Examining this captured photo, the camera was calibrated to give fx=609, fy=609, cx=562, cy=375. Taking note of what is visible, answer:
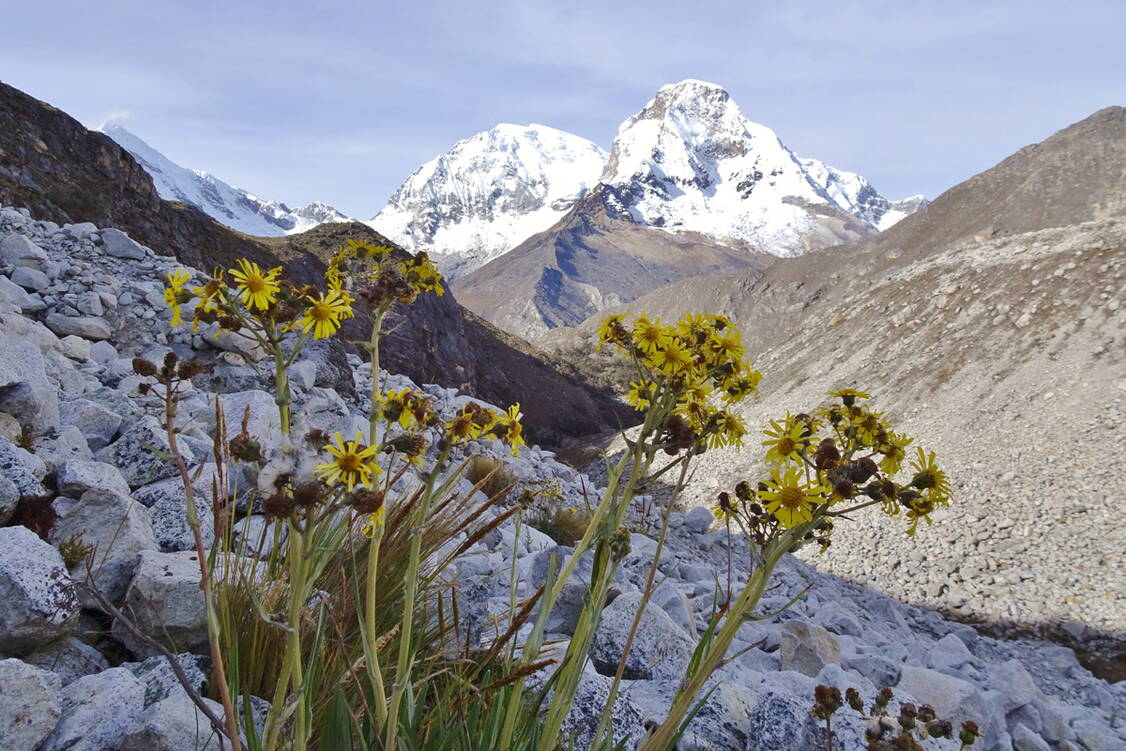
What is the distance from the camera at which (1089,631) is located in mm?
10109

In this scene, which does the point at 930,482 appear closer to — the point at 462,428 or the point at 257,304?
the point at 462,428

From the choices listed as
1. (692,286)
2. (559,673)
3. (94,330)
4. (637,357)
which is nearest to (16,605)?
(559,673)

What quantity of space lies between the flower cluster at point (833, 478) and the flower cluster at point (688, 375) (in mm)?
184

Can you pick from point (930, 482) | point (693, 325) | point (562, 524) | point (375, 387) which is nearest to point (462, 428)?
point (375, 387)

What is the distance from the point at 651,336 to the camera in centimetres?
195

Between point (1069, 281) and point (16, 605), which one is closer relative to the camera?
point (16, 605)

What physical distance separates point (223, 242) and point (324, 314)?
35.8 m

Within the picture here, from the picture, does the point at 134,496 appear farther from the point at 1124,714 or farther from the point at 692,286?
the point at 692,286

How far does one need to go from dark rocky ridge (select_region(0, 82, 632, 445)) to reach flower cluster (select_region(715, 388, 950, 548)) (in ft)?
30.6

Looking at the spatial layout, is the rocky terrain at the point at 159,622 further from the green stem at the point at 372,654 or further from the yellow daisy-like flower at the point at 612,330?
the yellow daisy-like flower at the point at 612,330

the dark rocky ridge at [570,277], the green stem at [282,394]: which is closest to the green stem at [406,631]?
the green stem at [282,394]

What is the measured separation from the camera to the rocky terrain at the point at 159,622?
206 centimetres

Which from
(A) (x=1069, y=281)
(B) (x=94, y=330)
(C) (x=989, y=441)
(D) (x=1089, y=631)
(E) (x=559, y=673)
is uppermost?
(A) (x=1069, y=281)

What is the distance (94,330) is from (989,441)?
19522 millimetres
